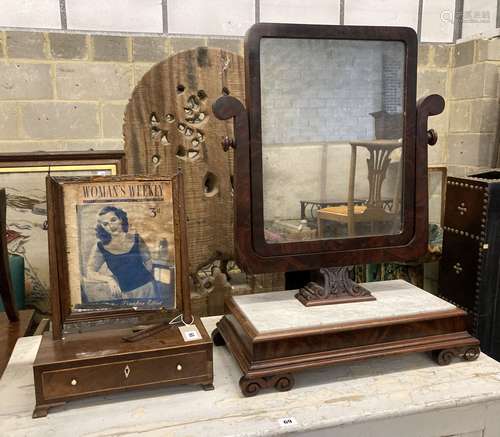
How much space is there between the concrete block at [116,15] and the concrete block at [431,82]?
4.08 ft

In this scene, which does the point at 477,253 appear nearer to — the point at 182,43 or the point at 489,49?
the point at 489,49

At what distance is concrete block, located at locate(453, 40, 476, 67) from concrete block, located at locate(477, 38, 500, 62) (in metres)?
0.04

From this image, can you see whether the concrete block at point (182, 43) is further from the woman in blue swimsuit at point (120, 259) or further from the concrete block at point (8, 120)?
the woman in blue swimsuit at point (120, 259)

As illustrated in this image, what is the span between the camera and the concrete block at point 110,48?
6.63 feet

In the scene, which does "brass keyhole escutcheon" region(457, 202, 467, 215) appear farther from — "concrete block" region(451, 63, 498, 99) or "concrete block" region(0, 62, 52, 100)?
"concrete block" region(0, 62, 52, 100)

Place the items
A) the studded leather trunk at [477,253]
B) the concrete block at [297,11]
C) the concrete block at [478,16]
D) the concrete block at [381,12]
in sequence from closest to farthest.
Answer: the studded leather trunk at [477,253] < the concrete block at [297,11] < the concrete block at [381,12] < the concrete block at [478,16]

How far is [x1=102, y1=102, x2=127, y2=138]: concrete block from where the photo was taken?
2084 millimetres

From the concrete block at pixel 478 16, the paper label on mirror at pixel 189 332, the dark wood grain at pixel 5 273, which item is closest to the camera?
the paper label on mirror at pixel 189 332

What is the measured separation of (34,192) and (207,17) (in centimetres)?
106

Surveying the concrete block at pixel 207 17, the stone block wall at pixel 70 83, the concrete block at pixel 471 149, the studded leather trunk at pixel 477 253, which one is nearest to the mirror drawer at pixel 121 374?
the studded leather trunk at pixel 477 253

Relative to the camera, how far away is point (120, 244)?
106cm

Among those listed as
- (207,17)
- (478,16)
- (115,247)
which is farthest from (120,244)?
(478,16)

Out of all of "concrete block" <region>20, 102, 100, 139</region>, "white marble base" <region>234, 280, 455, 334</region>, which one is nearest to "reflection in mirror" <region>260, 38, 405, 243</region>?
"white marble base" <region>234, 280, 455, 334</region>

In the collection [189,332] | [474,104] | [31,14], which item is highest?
[31,14]
